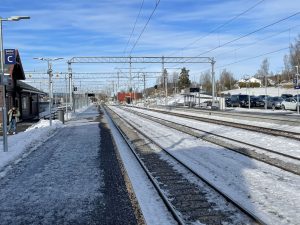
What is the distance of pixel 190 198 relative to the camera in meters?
8.98

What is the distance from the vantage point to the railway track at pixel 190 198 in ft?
24.5

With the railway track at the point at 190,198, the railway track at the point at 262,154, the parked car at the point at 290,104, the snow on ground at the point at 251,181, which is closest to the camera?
the railway track at the point at 190,198

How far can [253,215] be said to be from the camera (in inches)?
290

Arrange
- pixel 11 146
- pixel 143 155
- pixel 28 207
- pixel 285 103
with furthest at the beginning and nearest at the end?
pixel 285 103 < pixel 11 146 < pixel 143 155 < pixel 28 207

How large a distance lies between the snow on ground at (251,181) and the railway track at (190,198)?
0.23 meters

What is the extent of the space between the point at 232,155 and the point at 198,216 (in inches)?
289

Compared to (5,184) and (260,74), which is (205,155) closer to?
(5,184)

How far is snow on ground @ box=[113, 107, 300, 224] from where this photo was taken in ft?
25.8

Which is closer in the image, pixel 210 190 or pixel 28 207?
pixel 28 207

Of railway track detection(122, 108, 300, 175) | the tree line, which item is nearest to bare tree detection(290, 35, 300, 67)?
the tree line

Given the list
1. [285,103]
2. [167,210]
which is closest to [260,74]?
[285,103]

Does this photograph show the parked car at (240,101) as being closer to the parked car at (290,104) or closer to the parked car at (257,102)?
the parked car at (257,102)

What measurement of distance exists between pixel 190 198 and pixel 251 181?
2.11 metres

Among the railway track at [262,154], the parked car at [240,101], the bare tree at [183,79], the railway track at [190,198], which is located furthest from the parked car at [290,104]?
the bare tree at [183,79]
